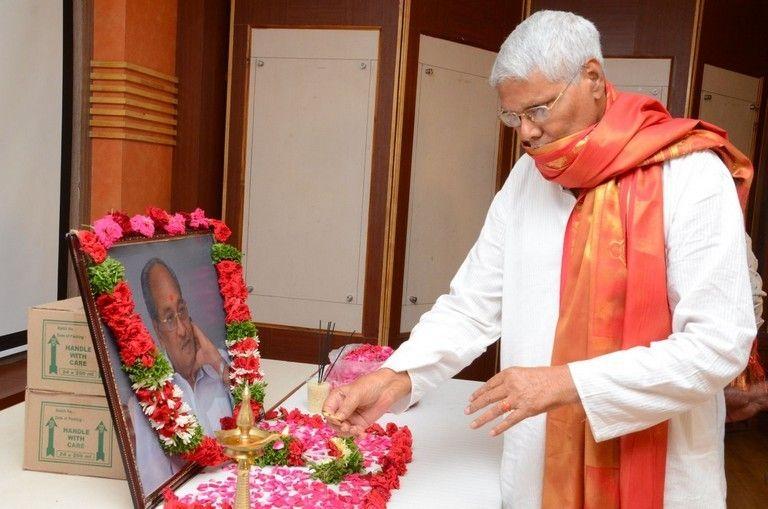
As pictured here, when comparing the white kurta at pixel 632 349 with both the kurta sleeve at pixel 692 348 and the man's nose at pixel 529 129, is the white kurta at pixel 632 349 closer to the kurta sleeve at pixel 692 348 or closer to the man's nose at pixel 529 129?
the kurta sleeve at pixel 692 348

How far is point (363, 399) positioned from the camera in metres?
1.34

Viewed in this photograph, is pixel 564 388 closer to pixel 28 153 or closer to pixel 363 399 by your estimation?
pixel 363 399

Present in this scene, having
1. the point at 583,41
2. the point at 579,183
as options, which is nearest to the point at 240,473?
the point at 579,183

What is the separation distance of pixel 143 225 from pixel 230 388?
1.26 feet

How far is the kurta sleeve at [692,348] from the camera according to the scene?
1167 millimetres

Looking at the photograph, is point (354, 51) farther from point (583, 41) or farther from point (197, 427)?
point (197, 427)

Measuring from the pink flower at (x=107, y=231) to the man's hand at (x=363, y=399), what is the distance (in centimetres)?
46

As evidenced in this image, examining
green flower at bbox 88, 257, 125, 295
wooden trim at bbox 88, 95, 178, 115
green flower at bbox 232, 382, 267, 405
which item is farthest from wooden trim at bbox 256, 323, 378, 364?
green flower at bbox 88, 257, 125, 295

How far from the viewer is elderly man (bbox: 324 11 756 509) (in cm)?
118

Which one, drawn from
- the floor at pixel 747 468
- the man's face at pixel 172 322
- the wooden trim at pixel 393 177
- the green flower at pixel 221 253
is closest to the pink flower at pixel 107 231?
the man's face at pixel 172 322

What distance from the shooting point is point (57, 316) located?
4.10 feet

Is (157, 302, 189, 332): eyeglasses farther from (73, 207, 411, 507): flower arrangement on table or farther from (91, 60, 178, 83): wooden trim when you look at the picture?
(91, 60, 178, 83): wooden trim

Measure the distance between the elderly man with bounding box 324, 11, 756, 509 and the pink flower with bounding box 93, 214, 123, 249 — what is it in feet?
1.51

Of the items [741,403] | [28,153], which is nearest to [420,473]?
[741,403]
